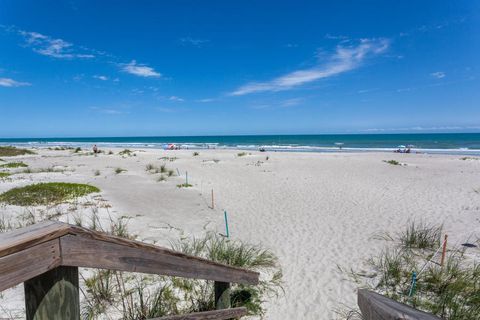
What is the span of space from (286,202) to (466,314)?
328 inches

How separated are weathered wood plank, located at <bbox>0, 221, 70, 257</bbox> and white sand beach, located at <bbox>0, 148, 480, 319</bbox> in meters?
3.64

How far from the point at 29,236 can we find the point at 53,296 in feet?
1.04

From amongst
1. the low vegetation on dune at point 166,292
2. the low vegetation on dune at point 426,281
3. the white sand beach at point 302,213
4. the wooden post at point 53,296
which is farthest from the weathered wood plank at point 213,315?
the low vegetation on dune at point 426,281

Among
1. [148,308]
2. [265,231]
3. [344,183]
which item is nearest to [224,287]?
[148,308]

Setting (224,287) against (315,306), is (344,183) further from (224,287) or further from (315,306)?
(224,287)

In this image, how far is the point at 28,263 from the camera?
3.73ft

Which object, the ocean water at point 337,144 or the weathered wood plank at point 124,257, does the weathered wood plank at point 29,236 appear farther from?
the ocean water at point 337,144

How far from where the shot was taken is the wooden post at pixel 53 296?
122 cm

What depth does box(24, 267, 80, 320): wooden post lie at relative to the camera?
1222mm

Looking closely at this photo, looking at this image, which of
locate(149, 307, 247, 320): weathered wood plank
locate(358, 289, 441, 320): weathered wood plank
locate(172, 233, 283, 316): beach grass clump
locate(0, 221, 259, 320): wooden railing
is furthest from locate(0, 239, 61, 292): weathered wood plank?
locate(172, 233, 283, 316): beach grass clump

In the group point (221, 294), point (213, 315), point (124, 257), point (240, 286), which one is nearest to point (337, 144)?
point (240, 286)

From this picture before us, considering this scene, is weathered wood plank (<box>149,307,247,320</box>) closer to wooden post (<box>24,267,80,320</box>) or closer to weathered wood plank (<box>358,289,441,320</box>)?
wooden post (<box>24,267,80,320</box>)

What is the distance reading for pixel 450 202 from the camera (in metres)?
11.7

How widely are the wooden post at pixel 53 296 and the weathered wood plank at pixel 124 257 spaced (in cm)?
7
